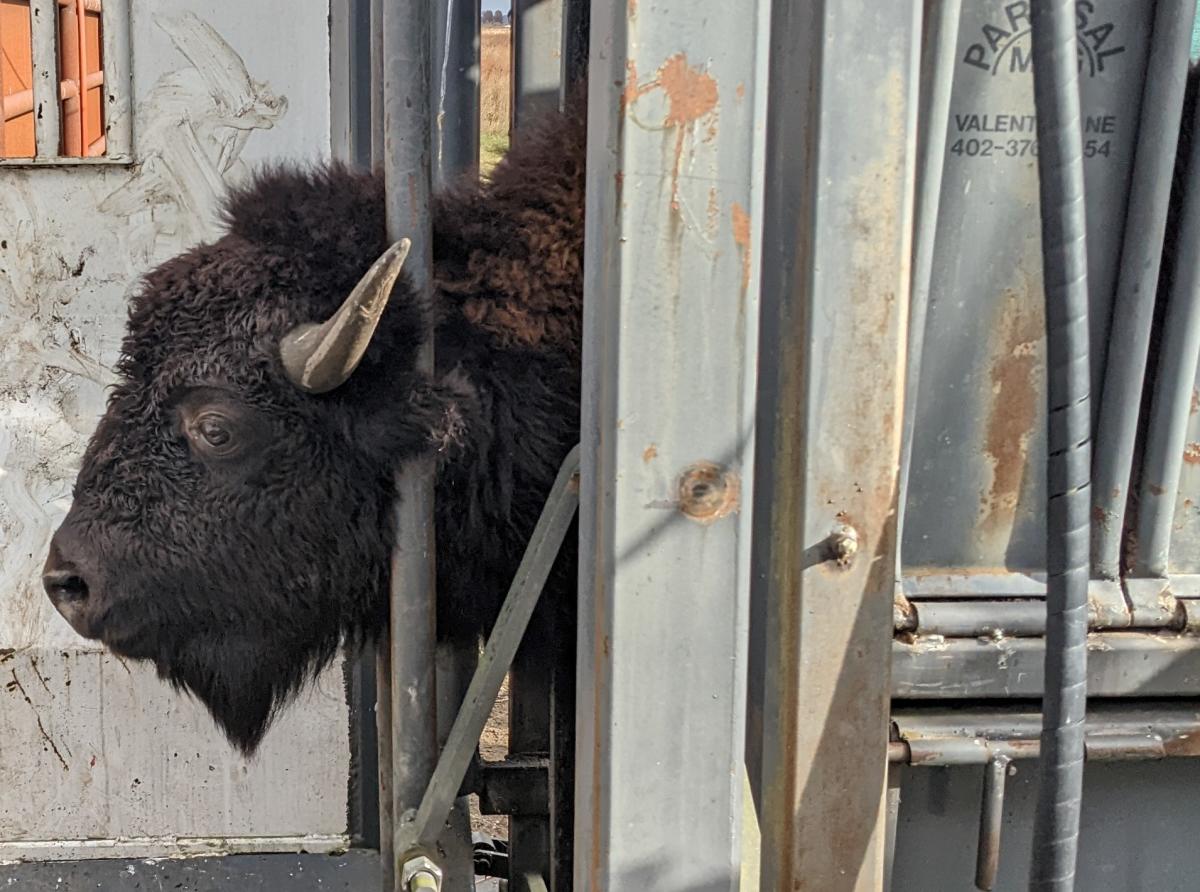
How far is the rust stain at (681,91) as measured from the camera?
42.7 inches

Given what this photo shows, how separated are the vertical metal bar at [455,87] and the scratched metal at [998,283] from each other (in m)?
1.15

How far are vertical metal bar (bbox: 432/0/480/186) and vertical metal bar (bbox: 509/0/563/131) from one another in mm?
94

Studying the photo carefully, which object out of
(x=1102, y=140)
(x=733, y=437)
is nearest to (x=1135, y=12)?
(x=1102, y=140)

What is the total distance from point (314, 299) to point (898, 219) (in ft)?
3.29

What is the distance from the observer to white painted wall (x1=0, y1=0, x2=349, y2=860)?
9.76ft

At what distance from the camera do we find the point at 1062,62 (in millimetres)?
1067

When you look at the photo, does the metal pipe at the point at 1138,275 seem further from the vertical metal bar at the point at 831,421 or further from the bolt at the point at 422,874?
the bolt at the point at 422,874

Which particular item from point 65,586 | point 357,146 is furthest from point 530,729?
point 357,146

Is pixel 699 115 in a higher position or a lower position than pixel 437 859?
higher

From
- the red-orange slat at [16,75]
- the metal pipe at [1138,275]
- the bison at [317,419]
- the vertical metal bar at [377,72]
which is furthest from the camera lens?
the red-orange slat at [16,75]

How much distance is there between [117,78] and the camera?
117 inches

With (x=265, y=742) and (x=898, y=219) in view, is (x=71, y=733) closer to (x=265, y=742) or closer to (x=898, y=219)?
(x=265, y=742)

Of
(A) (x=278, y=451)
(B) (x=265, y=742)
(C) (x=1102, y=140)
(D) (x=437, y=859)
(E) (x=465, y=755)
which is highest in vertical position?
(C) (x=1102, y=140)

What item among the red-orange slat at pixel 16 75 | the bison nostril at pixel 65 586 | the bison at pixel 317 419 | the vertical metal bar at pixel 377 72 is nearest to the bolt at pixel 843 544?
the bison at pixel 317 419
